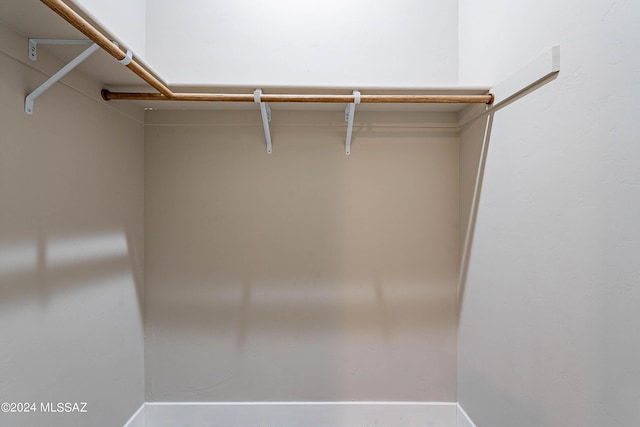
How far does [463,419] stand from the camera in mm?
1823

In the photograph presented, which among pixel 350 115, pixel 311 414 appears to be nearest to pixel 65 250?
pixel 350 115

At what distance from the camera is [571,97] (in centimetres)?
106

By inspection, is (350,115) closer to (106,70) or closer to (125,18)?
(106,70)

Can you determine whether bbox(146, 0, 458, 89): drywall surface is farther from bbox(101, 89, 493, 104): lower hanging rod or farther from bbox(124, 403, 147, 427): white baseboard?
bbox(124, 403, 147, 427): white baseboard

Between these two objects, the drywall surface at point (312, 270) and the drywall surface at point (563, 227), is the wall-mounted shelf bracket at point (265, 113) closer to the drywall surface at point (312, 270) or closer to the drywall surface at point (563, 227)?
the drywall surface at point (312, 270)

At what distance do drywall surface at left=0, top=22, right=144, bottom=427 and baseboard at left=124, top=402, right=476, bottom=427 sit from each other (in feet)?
1.06

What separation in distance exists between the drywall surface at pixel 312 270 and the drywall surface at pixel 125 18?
2.21ft

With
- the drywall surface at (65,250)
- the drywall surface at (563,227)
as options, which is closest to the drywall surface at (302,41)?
the drywall surface at (563,227)

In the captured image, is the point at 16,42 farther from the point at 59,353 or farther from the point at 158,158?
the point at 59,353

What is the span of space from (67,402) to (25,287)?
0.52 meters

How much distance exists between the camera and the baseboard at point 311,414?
1921 millimetres

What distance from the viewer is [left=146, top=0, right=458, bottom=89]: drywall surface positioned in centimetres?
193

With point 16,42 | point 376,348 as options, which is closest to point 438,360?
point 376,348

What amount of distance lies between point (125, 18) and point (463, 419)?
Result: 9.16 ft
